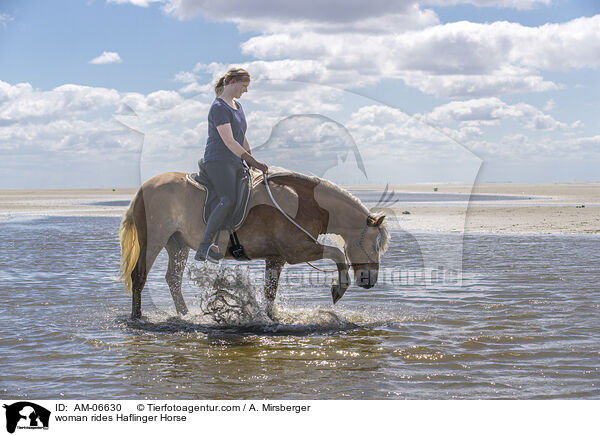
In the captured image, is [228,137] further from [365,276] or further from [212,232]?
[365,276]

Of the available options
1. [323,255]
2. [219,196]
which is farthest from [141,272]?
[323,255]

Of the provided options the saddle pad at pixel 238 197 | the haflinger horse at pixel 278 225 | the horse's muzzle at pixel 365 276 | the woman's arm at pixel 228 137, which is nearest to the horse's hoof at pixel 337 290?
the haflinger horse at pixel 278 225

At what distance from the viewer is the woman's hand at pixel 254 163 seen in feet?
21.6

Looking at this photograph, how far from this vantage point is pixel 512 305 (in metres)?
7.91

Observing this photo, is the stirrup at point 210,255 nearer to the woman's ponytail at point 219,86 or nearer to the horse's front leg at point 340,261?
the horse's front leg at point 340,261

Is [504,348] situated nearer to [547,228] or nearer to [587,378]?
[587,378]

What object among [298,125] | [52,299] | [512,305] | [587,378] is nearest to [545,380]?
[587,378]

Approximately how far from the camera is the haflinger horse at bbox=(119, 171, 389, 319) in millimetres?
6918

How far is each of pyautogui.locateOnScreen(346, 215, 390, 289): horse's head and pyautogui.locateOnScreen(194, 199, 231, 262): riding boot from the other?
5.11 ft

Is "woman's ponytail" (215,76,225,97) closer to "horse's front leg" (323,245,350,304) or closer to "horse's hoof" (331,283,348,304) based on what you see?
"horse's front leg" (323,245,350,304)

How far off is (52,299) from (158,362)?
382cm

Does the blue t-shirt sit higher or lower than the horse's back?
higher

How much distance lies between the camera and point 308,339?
21.0 ft
